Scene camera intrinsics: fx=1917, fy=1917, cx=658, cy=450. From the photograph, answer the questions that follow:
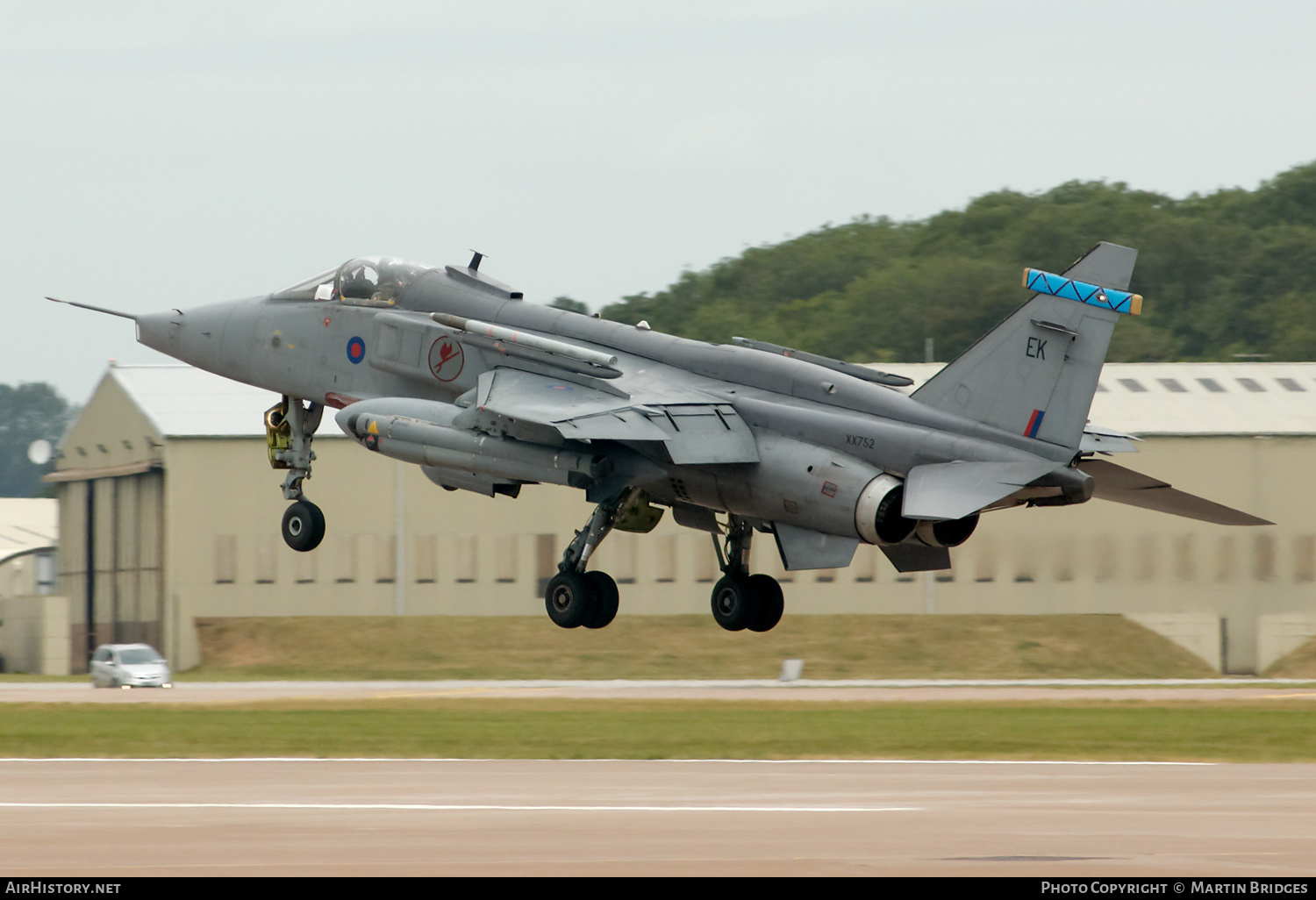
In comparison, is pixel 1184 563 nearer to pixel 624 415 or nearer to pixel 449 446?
pixel 624 415

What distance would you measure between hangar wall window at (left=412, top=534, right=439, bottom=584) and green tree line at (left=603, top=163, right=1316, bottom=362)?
121 feet

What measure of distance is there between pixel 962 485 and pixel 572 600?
19.9 feet

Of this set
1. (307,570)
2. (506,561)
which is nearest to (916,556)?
(506,561)

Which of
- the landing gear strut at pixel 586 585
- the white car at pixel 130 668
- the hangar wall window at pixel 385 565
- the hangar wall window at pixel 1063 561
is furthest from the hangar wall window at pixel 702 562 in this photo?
the landing gear strut at pixel 586 585

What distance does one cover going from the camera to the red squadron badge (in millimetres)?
28453

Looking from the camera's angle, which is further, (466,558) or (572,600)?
(466,558)

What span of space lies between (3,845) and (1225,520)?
1679 cm

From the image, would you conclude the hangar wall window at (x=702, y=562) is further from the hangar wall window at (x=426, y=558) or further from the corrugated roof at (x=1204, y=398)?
the corrugated roof at (x=1204, y=398)

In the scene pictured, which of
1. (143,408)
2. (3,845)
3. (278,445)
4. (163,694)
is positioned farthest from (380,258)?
(143,408)

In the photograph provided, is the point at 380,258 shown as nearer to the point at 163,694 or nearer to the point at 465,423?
the point at 465,423

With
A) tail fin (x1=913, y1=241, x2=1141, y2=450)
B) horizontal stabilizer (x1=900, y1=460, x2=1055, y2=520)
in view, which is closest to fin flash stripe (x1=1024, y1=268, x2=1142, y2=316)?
tail fin (x1=913, y1=241, x2=1141, y2=450)

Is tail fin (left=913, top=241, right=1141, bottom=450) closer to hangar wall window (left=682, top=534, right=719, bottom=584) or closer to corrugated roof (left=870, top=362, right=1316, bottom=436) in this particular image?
corrugated roof (left=870, top=362, right=1316, bottom=436)

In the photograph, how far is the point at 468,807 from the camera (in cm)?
2583

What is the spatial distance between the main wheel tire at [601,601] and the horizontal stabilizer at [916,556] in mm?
3965
